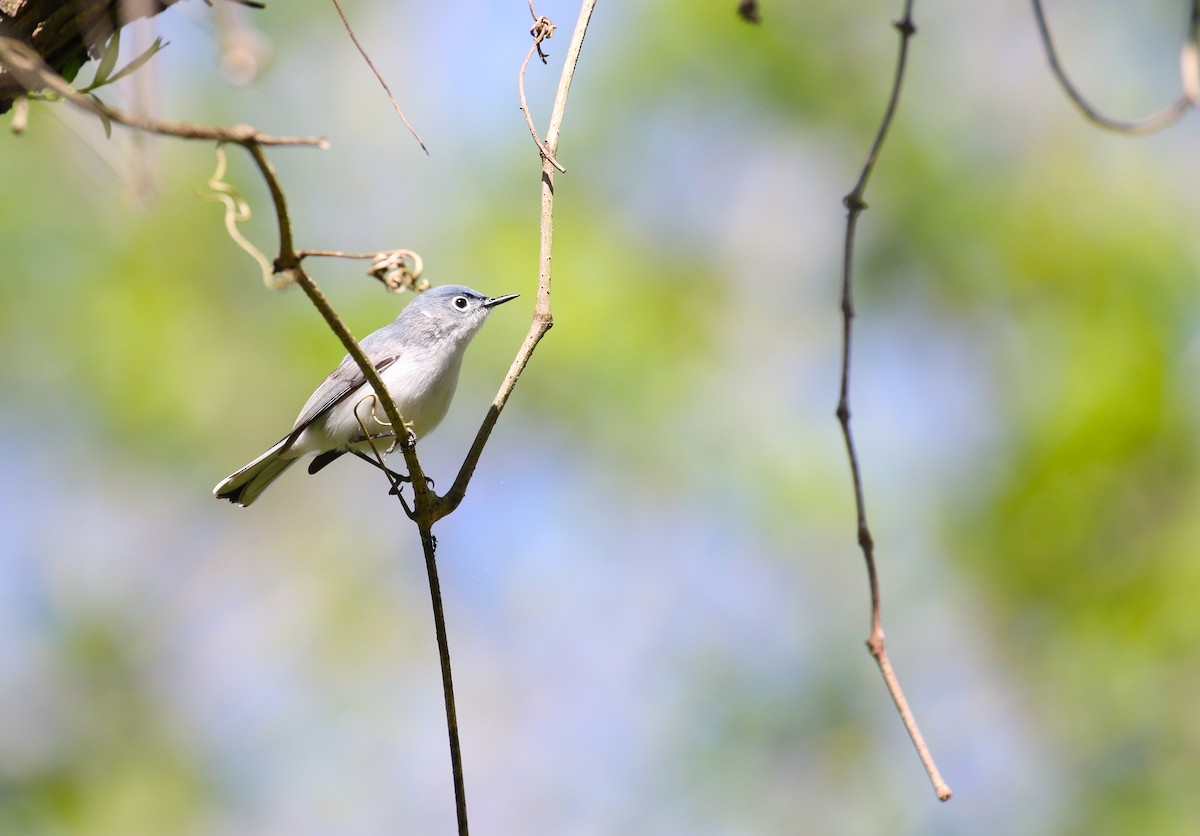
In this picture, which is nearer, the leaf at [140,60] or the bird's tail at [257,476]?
the leaf at [140,60]

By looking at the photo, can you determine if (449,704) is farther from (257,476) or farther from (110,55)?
(257,476)

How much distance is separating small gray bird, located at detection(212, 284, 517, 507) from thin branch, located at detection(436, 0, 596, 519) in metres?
1.50

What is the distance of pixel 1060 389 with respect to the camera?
889 centimetres

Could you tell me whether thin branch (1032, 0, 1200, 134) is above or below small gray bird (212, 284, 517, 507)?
above

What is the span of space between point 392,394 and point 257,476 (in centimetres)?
62

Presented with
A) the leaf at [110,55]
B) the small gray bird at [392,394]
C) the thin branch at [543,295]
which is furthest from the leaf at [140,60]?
the small gray bird at [392,394]

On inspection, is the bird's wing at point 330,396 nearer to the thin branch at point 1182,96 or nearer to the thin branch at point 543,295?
the thin branch at point 543,295

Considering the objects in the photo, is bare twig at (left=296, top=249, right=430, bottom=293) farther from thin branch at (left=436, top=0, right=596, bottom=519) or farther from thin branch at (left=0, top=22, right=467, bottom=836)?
thin branch at (left=436, top=0, right=596, bottom=519)

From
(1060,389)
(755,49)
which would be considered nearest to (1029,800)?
(1060,389)

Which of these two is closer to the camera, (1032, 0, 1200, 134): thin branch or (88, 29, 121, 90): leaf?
(1032, 0, 1200, 134): thin branch

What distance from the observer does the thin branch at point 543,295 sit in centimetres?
206

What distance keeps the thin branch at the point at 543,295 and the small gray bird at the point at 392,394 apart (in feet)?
4.93

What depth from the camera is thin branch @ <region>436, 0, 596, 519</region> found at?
2.06 meters

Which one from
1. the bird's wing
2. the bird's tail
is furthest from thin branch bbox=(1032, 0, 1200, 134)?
the bird's tail
